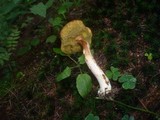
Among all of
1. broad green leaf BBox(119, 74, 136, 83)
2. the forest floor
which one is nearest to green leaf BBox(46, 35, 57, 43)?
the forest floor

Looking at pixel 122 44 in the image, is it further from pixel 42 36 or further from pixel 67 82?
pixel 42 36

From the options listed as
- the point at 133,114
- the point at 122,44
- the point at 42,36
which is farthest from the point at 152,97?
the point at 42,36

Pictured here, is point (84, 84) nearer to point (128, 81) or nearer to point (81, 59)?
point (81, 59)

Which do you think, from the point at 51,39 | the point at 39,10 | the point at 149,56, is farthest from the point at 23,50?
the point at 149,56

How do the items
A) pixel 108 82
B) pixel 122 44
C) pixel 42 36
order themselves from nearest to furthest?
1. pixel 108 82
2. pixel 122 44
3. pixel 42 36

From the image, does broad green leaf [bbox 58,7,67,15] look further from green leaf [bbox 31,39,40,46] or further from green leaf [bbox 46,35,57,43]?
green leaf [bbox 31,39,40,46]

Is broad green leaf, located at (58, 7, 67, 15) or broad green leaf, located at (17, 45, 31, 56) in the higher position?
broad green leaf, located at (58, 7, 67, 15)

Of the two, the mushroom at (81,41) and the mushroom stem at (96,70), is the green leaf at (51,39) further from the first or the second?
the mushroom stem at (96,70)
